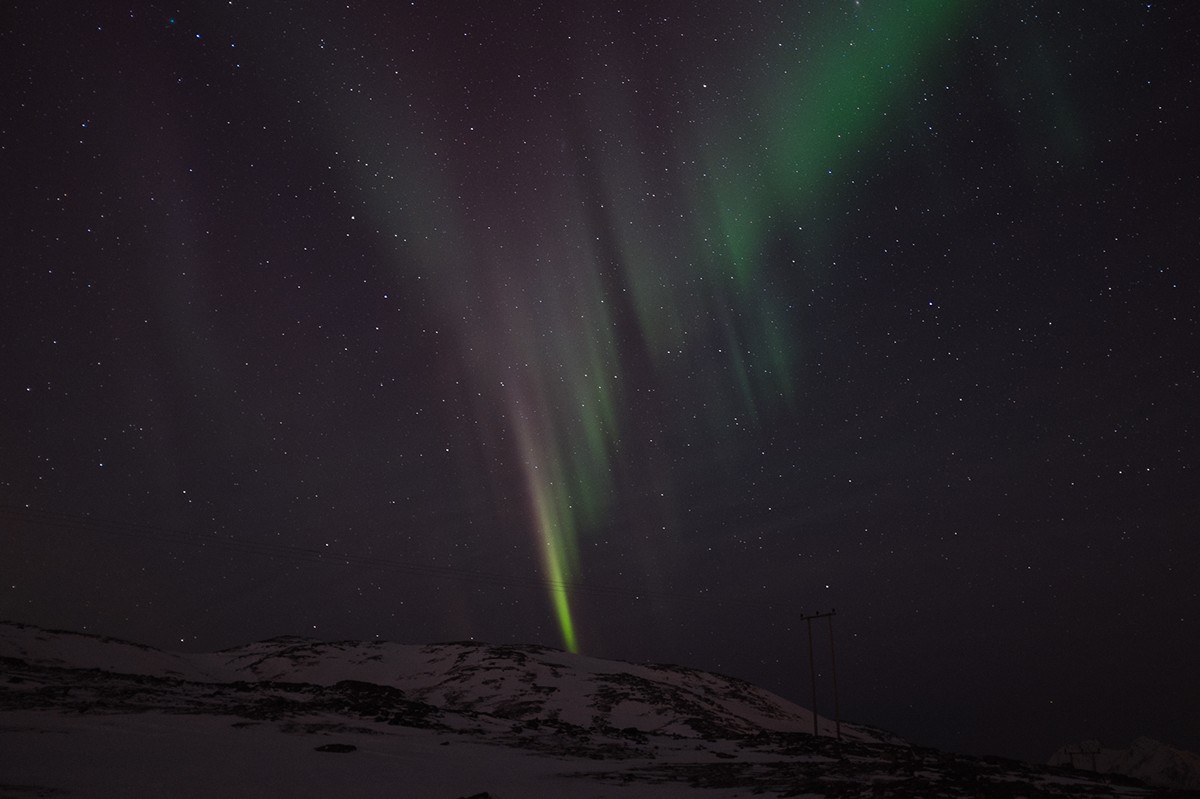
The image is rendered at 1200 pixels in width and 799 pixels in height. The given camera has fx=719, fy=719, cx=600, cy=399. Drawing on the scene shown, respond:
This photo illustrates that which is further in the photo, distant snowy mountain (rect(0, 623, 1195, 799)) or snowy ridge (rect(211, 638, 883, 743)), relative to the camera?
snowy ridge (rect(211, 638, 883, 743))

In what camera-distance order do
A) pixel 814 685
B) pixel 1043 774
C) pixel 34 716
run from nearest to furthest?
1. pixel 34 716
2. pixel 1043 774
3. pixel 814 685

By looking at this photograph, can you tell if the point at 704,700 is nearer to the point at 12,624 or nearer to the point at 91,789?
the point at 12,624

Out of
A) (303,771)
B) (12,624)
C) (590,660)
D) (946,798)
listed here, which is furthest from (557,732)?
(590,660)

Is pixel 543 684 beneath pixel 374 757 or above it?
beneath

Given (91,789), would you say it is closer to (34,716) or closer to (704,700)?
(34,716)

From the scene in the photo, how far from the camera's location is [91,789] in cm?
918

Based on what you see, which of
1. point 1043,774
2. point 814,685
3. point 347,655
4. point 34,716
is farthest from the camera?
point 347,655

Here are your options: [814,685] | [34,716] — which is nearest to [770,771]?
[34,716]

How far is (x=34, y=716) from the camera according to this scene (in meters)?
14.6

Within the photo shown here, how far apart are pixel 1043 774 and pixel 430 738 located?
15578 millimetres

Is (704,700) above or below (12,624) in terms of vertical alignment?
below

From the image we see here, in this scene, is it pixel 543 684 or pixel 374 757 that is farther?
pixel 543 684

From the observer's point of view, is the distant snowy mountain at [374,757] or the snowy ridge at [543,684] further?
the snowy ridge at [543,684]

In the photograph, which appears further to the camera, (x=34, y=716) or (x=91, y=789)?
(x=34, y=716)
